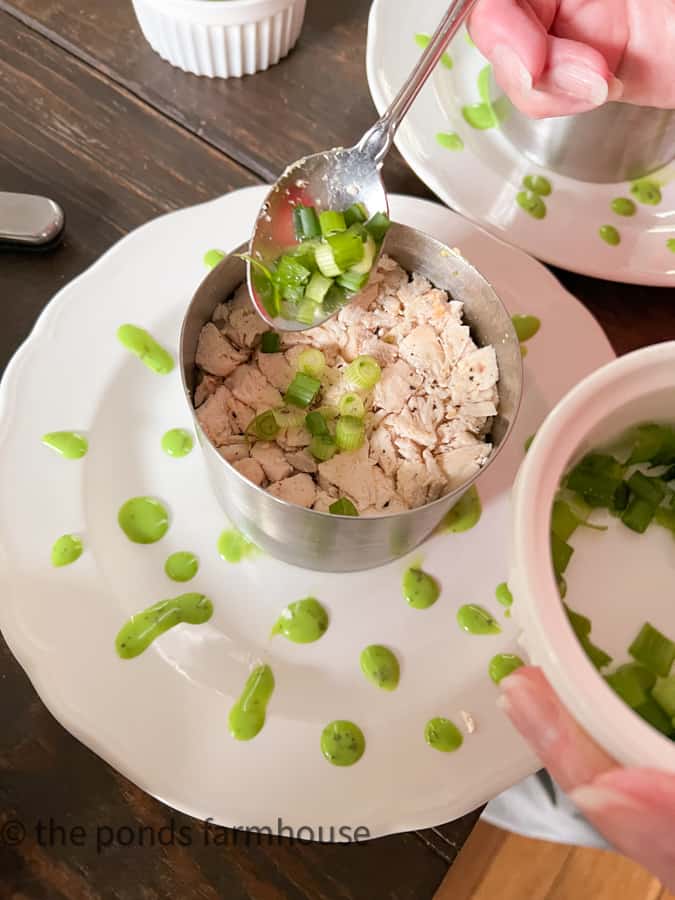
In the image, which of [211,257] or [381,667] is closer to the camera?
[381,667]

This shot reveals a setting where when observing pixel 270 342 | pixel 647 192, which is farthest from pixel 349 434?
pixel 647 192

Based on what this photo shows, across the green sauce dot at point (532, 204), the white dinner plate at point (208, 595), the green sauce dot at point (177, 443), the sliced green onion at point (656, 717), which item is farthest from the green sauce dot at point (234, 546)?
the green sauce dot at point (532, 204)

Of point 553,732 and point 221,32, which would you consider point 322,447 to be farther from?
point 221,32

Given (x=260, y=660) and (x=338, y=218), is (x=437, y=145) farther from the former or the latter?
(x=260, y=660)

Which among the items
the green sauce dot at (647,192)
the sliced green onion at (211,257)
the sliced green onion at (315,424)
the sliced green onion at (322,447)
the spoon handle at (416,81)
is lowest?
the sliced green onion at (322,447)

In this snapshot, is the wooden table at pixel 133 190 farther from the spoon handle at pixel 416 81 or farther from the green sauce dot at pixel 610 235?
the spoon handle at pixel 416 81

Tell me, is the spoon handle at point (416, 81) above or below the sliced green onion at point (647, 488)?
above

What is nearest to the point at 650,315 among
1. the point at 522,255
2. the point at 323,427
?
the point at 522,255

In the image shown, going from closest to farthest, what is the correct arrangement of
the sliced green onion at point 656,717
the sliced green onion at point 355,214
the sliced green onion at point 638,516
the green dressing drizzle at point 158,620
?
the sliced green onion at point 656,717, the sliced green onion at point 638,516, the green dressing drizzle at point 158,620, the sliced green onion at point 355,214
